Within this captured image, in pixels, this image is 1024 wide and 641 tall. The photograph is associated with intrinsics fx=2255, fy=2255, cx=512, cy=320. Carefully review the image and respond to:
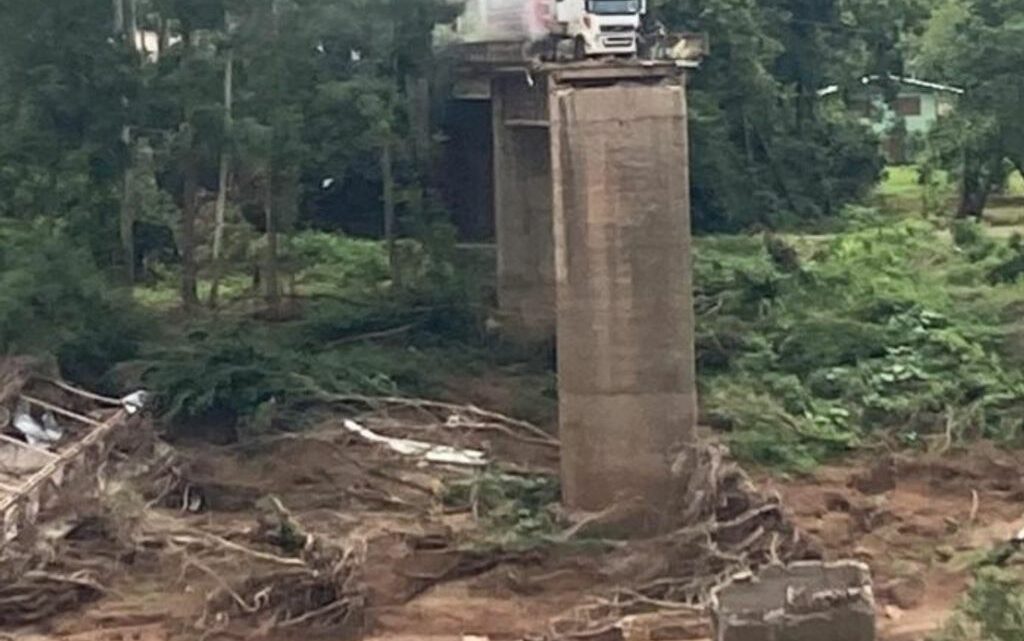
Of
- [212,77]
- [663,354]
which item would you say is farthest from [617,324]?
[212,77]

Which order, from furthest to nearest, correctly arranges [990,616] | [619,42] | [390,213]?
[390,213] → [619,42] → [990,616]

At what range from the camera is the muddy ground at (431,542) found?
24.3 meters

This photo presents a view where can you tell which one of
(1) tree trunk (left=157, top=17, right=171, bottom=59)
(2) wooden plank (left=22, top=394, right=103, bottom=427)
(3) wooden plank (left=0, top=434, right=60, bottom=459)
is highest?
(1) tree trunk (left=157, top=17, right=171, bottom=59)

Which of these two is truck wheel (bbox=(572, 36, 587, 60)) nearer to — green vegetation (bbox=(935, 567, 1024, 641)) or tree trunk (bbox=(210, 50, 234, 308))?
tree trunk (bbox=(210, 50, 234, 308))

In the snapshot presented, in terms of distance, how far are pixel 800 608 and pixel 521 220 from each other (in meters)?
25.4

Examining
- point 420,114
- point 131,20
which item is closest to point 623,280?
point 131,20

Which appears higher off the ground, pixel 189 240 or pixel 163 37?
pixel 163 37

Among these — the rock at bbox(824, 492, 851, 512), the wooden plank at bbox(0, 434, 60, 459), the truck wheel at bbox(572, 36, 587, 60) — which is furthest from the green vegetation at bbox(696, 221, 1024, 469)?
the wooden plank at bbox(0, 434, 60, 459)

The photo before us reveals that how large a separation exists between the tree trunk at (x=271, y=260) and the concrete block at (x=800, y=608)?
25222 millimetres

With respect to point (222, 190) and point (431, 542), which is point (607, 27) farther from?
point (222, 190)

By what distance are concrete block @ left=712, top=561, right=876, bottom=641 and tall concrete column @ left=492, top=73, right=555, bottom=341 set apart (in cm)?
2364

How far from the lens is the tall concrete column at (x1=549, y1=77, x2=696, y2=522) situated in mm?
27578

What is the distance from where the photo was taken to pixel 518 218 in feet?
132

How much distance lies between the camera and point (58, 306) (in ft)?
114
